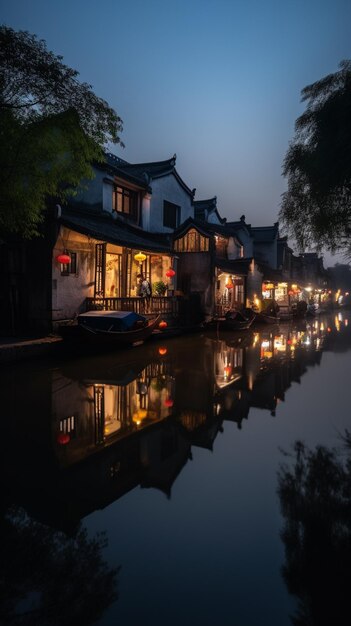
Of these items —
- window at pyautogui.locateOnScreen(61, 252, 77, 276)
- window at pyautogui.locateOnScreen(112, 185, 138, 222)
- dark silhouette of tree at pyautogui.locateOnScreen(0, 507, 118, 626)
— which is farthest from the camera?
window at pyautogui.locateOnScreen(112, 185, 138, 222)

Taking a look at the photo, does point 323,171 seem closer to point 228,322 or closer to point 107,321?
point 107,321

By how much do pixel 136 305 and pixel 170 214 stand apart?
36.9 feet

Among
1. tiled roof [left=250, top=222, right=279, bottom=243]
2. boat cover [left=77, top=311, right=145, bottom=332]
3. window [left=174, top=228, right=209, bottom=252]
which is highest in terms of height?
tiled roof [left=250, top=222, right=279, bottom=243]

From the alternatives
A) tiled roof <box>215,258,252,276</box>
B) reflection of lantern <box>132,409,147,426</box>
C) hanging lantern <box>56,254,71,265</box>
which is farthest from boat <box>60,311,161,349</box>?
tiled roof <box>215,258,252,276</box>

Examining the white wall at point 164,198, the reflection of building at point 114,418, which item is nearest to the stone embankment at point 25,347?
the reflection of building at point 114,418

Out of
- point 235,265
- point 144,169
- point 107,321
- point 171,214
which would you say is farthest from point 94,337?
point 235,265

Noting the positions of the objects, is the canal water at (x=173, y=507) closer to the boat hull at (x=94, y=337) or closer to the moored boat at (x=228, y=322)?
the boat hull at (x=94, y=337)

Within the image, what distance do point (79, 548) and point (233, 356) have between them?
1099cm

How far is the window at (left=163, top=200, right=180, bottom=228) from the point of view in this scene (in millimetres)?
25797

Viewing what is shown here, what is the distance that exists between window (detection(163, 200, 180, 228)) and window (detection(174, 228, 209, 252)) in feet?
9.69

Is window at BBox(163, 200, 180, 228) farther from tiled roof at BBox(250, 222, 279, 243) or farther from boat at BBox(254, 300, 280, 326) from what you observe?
tiled roof at BBox(250, 222, 279, 243)

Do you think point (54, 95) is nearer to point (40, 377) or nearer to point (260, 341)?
point (40, 377)

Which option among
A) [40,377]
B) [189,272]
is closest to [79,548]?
[40,377]

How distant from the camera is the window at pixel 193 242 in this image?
23203mm
